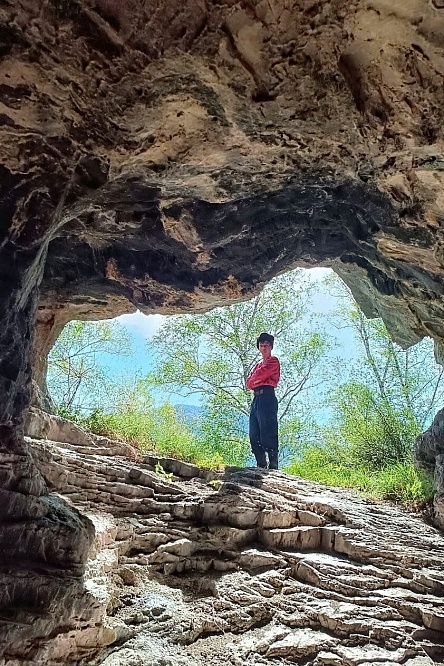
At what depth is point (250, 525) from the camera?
5441 mm

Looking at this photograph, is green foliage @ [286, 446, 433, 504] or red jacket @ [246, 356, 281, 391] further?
red jacket @ [246, 356, 281, 391]

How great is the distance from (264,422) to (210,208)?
4.63 metres

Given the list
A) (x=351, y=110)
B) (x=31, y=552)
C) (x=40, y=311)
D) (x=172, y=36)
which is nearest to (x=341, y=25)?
(x=351, y=110)

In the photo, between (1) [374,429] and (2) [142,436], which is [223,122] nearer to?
(2) [142,436]

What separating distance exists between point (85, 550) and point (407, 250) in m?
4.25

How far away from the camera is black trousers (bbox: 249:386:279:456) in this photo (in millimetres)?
8766

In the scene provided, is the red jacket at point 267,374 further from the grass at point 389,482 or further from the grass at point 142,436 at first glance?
the grass at point 389,482

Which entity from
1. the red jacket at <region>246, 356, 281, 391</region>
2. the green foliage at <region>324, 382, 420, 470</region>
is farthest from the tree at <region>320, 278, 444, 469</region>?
the red jacket at <region>246, 356, 281, 391</region>

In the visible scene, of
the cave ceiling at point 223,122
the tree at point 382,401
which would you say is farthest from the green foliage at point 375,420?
the cave ceiling at point 223,122

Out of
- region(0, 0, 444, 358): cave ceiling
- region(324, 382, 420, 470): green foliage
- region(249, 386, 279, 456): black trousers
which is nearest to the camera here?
region(0, 0, 444, 358): cave ceiling

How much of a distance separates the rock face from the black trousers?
80.1 inches

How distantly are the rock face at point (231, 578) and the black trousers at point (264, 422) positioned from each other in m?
2.04

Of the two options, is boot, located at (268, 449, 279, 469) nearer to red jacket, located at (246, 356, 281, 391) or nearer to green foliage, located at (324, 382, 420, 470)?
red jacket, located at (246, 356, 281, 391)

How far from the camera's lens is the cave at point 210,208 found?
2.86 meters
